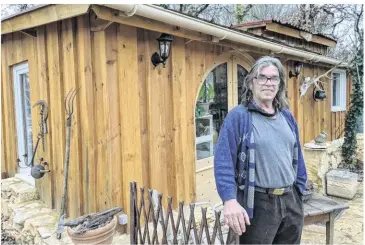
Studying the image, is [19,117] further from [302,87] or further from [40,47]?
[302,87]

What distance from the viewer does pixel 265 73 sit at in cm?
189

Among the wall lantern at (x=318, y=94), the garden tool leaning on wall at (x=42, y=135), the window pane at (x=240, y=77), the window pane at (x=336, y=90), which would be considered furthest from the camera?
the window pane at (x=336, y=90)

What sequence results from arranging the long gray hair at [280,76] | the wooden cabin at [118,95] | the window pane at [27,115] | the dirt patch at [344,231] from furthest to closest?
the window pane at [27,115] → the dirt patch at [344,231] → the wooden cabin at [118,95] → the long gray hair at [280,76]

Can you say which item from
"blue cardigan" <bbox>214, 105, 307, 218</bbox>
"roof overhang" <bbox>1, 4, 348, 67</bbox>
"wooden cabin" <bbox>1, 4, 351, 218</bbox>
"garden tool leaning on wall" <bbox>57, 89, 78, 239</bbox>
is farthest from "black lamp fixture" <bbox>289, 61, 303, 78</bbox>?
"blue cardigan" <bbox>214, 105, 307, 218</bbox>

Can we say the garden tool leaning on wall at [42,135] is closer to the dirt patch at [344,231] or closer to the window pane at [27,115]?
the window pane at [27,115]

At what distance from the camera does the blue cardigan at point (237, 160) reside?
1.73 metres

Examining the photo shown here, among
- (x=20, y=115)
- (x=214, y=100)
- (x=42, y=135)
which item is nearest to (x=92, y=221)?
(x=42, y=135)

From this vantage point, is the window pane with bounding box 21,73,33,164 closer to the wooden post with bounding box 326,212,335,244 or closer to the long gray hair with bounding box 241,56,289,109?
the long gray hair with bounding box 241,56,289,109

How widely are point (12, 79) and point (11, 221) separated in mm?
1984

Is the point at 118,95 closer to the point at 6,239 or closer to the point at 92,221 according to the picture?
the point at 92,221

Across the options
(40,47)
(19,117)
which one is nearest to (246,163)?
(40,47)

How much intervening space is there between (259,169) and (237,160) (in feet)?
0.42

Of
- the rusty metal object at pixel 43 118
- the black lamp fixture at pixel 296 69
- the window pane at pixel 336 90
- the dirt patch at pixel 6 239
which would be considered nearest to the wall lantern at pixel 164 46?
the rusty metal object at pixel 43 118

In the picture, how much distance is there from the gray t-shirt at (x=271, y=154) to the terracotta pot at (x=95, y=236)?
1.61m
